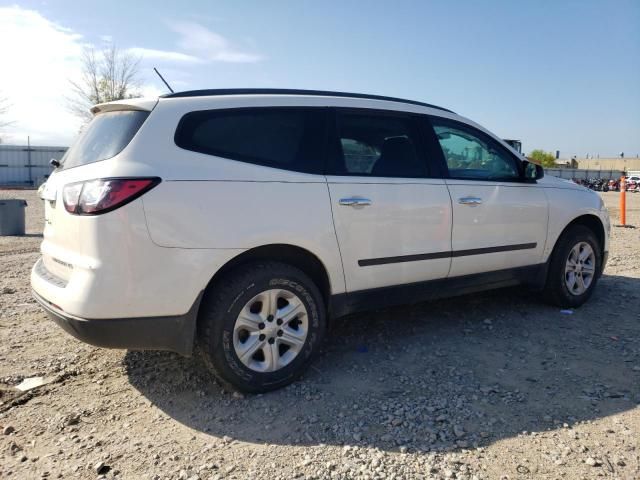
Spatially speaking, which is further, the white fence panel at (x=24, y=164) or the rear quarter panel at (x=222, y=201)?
the white fence panel at (x=24, y=164)

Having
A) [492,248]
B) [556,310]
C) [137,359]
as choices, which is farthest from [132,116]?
[556,310]

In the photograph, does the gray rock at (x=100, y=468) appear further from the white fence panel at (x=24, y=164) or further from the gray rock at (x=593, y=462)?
the white fence panel at (x=24, y=164)

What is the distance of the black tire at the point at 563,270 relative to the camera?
498cm

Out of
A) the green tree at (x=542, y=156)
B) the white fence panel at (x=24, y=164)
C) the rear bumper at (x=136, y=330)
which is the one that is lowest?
the rear bumper at (x=136, y=330)

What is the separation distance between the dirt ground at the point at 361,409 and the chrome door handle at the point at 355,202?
1179mm

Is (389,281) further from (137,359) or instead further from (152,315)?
(137,359)

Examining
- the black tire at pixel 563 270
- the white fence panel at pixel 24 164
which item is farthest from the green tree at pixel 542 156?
the black tire at pixel 563 270

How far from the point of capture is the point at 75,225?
9.61 ft

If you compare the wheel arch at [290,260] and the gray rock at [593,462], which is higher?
the wheel arch at [290,260]

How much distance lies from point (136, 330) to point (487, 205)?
2.90 meters

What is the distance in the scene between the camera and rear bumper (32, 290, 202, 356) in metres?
2.87

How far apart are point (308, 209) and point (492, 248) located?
74.1 inches

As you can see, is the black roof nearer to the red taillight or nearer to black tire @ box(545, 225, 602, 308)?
the red taillight

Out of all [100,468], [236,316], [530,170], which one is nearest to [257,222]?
[236,316]
